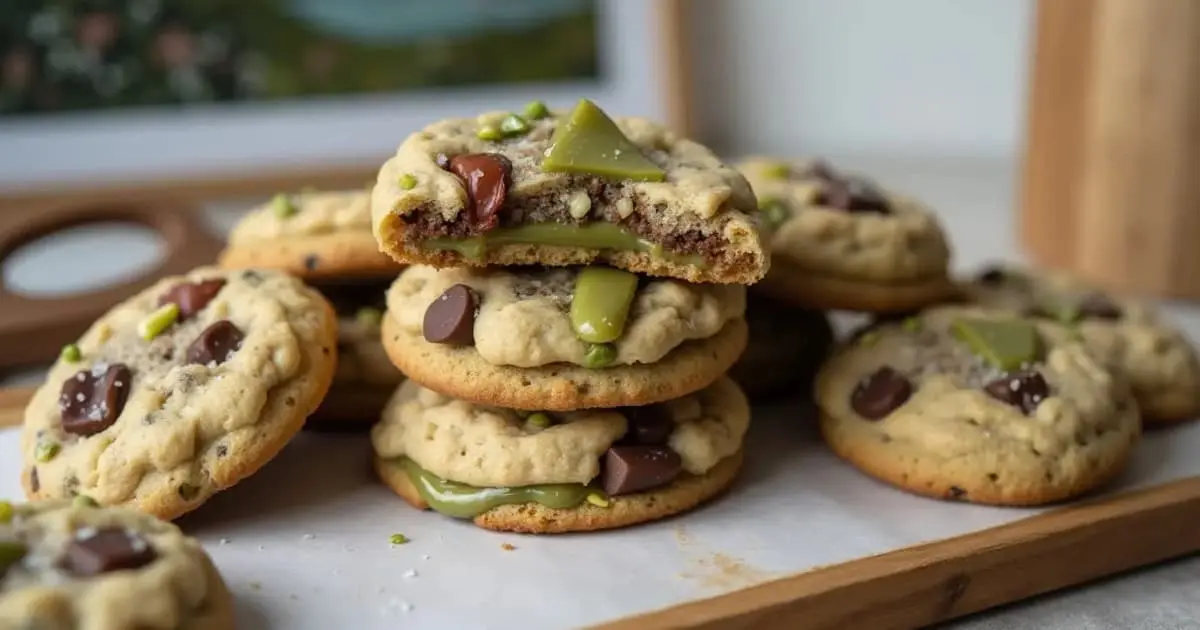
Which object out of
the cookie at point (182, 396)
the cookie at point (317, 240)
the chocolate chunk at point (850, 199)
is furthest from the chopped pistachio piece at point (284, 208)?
the chocolate chunk at point (850, 199)

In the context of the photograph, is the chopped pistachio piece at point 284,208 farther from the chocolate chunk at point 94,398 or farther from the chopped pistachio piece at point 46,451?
the chopped pistachio piece at point 46,451

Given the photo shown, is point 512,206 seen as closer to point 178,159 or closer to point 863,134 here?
point 178,159

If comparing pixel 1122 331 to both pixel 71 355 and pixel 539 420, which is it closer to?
pixel 539 420

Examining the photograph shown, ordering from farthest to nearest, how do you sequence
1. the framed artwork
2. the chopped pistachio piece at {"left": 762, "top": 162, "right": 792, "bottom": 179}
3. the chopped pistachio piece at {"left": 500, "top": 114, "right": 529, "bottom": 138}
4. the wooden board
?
the framed artwork, the chopped pistachio piece at {"left": 762, "top": 162, "right": 792, "bottom": 179}, the chopped pistachio piece at {"left": 500, "top": 114, "right": 529, "bottom": 138}, the wooden board

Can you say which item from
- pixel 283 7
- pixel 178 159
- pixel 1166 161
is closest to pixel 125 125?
pixel 178 159

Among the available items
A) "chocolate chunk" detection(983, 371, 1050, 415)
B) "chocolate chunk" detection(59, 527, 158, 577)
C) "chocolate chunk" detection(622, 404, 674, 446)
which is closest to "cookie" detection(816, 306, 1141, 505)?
"chocolate chunk" detection(983, 371, 1050, 415)

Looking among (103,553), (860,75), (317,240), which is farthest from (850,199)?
(860,75)

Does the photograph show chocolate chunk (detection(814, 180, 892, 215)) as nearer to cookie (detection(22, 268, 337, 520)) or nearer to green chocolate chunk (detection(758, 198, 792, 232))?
green chocolate chunk (detection(758, 198, 792, 232))
